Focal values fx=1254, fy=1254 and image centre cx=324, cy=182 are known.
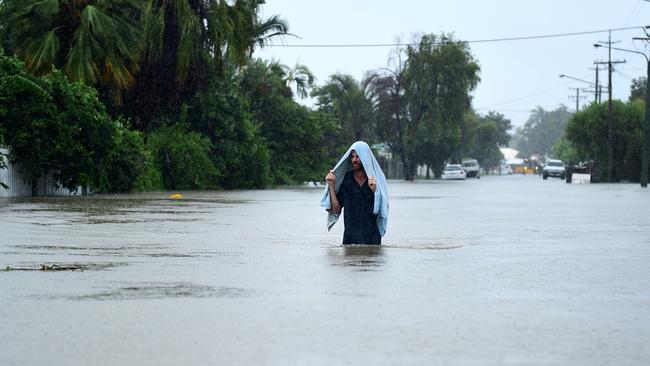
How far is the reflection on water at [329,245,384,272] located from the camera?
41.7 ft

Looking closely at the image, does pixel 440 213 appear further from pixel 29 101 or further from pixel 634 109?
pixel 634 109

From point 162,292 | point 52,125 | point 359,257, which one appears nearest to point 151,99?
point 52,125

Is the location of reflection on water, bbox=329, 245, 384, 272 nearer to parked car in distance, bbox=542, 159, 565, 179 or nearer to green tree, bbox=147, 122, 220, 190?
green tree, bbox=147, 122, 220, 190

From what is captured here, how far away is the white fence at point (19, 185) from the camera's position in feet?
106

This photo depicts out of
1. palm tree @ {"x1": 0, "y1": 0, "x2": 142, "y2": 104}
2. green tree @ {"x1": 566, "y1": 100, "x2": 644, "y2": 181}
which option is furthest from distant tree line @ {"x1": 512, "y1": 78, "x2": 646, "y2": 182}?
palm tree @ {"x1": 0, "y1": 0, "x2": 142, "y2": 104}

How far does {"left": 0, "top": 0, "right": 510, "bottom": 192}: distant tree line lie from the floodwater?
14910 mm

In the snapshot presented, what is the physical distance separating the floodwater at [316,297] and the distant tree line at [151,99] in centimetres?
1491

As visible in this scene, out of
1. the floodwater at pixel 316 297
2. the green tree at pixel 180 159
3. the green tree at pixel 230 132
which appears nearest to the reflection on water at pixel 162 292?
the floodwater at pixel 316 297

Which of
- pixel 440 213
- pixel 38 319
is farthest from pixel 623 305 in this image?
pixel 440 213

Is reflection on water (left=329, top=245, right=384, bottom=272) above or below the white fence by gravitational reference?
below

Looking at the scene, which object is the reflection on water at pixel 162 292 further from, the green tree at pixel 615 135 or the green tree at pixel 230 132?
the green tree at pixel 615 135

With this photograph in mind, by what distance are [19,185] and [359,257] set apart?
71.2 feet

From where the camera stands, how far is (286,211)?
87.4ft

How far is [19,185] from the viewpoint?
3372cm
